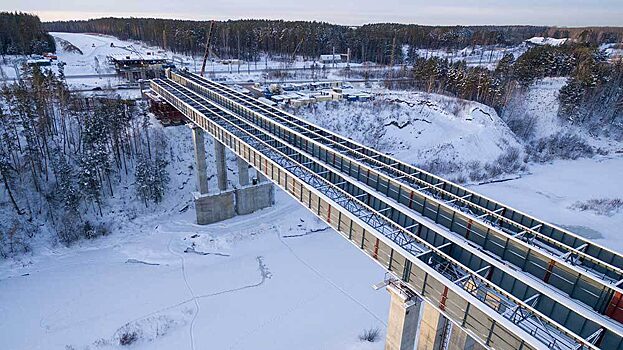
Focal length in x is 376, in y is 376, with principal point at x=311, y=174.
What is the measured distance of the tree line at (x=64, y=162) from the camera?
1430 inches

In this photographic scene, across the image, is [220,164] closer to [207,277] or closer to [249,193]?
[249,193]

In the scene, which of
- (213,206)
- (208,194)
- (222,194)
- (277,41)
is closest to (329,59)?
(277,41)

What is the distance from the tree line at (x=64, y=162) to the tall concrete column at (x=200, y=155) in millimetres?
4628

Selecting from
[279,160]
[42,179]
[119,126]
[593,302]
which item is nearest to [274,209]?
[279,160]

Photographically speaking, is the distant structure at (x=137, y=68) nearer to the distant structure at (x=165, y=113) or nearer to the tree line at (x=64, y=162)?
the distant structure at (x=165, y=113)

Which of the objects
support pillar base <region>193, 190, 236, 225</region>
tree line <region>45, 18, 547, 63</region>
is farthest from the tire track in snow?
tree line <region>45, 18, 547, 63</region>

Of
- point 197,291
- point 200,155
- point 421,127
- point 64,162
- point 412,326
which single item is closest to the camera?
point 412,326

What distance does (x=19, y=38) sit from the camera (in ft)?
261

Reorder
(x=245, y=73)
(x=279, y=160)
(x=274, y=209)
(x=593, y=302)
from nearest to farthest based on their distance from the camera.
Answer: (x=593, y=302) → (x=279, y=160) → (x=274, y=209) → (x=245, y=73)

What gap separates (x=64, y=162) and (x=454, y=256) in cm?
3672

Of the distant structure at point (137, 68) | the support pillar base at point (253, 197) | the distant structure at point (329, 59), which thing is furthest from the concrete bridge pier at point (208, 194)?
the distant structure at point (329, 59)

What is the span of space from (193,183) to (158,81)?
63.2ft

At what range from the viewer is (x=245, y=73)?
84125mm

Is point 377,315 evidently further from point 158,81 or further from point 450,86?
point 450,86
